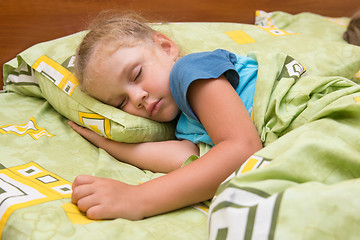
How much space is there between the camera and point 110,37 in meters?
0.98

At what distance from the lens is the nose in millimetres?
945

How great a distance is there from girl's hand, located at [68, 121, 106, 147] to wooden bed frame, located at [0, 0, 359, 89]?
452 mm

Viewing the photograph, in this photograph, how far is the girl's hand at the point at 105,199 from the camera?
0.70 meters

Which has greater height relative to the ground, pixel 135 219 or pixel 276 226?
pixel 276 226

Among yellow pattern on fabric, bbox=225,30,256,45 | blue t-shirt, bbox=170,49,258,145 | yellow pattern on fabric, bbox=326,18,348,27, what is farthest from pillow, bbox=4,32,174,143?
yellow pattern on fabric, bbox=326,18,348,27

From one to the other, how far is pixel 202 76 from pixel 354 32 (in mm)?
1045

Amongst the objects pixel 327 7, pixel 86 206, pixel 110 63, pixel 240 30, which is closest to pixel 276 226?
pixel 86 206

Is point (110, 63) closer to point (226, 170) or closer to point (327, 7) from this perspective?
point (226, 170)

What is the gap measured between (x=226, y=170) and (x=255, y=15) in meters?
1.23

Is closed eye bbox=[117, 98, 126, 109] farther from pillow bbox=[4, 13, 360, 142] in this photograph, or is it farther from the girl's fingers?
the girl's fingers

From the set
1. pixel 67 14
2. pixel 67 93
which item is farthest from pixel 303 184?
pixel 67 14

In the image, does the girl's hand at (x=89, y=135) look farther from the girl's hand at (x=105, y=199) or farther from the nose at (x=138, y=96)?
the girl's hand at (x=105, y=199)

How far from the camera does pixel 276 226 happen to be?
1.65 feet

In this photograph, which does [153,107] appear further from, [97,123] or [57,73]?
[57,73]
